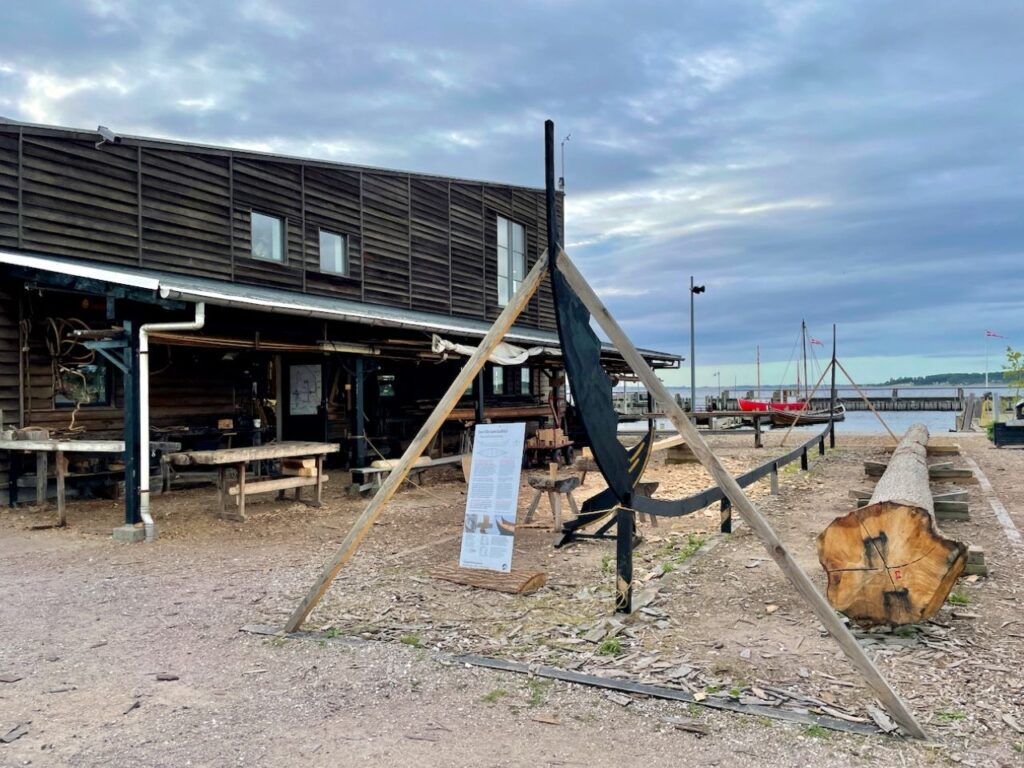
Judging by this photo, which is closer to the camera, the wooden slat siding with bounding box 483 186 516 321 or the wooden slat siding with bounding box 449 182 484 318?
the wooden slat siding with bounding box 449 182 484 318

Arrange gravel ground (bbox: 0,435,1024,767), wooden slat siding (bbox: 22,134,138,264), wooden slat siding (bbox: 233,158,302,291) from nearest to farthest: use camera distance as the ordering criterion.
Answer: gravel ground (bbox: 0,435,1024,767) < wooden slat siding (bbox: 22,134,138,264) < wooden slat siding (bbox: 233,158,302,291)

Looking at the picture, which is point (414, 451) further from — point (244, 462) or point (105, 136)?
point (105, 136)

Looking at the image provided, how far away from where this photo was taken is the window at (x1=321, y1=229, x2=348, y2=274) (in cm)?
1645

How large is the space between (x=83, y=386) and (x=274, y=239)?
512cm

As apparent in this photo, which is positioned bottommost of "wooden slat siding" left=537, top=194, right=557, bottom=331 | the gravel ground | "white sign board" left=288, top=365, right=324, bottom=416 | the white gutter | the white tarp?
the gravel ground

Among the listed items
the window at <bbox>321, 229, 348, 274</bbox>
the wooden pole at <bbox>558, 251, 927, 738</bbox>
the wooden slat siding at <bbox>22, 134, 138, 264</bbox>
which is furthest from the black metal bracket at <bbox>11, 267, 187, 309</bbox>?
the window at <bbox>321, 229, 348, 274</bbox>

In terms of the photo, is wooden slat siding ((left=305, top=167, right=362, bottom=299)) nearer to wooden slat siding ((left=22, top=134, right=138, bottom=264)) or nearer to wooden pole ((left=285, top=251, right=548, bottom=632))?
wooden slat siding ((left=22, top=134, right=138, bottom=264))

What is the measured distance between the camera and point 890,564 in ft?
16.6

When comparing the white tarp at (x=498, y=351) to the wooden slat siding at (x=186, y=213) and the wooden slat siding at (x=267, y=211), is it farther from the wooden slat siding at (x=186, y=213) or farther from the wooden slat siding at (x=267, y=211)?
the wooden slat siding at (x=186, y=213)

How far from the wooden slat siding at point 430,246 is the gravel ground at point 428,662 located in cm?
1131

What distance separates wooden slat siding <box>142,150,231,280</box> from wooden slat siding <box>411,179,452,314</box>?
208 inches

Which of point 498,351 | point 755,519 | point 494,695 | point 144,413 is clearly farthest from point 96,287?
point 755,519

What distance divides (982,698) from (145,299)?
8351 millimetres

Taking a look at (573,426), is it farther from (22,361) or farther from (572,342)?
(572,342)
